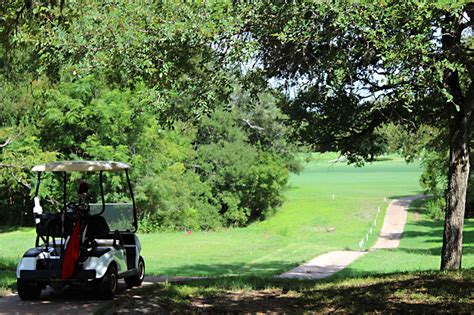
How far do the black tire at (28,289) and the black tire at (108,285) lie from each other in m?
0.94

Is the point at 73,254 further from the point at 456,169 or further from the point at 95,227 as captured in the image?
the point at 456,169

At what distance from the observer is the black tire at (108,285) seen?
27.9ft

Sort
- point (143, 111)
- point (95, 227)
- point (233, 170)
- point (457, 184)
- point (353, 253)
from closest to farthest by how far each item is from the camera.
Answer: point (95, 227) → point (143, 111) → point (457, 184) → point (353, 253) → point (233, 170)

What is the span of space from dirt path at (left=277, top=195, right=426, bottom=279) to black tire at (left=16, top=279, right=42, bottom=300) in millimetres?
6640

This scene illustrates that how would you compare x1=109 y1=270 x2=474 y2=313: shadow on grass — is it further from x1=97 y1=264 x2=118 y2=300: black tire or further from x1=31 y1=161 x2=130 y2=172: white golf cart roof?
x1=31 y1=161 x2=130 y2=172: white golf cart roof

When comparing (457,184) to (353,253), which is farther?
(353,253)

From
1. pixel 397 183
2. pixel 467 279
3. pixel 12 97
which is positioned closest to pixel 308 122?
pixel 467 279

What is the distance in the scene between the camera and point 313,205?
54.5 m

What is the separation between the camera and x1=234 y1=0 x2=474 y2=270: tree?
8117 millimetres

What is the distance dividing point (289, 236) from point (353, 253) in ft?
47.6

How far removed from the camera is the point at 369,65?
1030 cm

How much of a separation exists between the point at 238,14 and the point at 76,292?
4897 millimetres

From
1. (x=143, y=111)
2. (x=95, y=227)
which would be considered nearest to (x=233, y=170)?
(x=143, y=111)

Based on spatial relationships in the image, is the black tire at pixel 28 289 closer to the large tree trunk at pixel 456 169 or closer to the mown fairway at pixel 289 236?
the mown fairway at pixel 289 236
